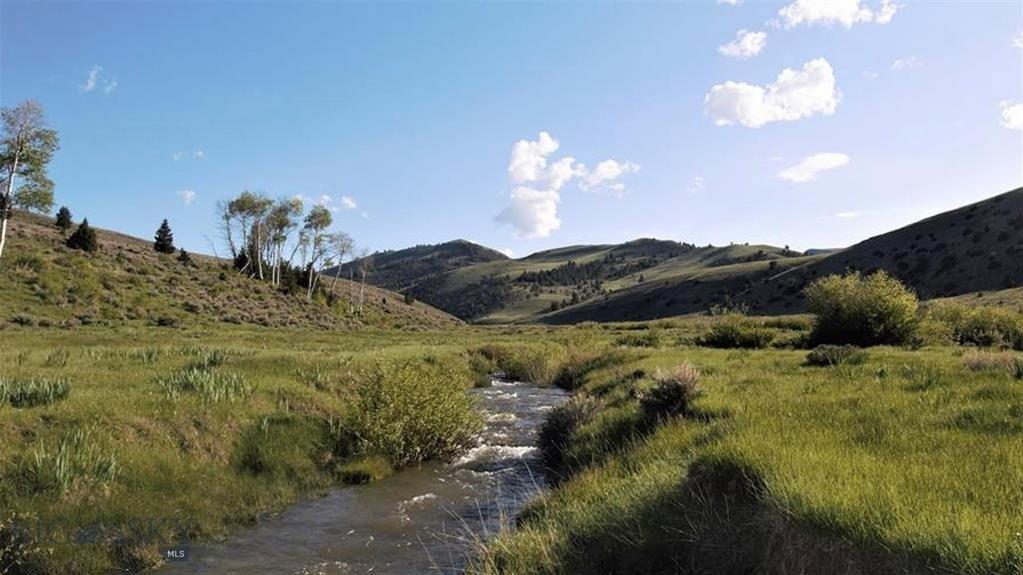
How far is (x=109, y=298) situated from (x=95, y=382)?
3982cm

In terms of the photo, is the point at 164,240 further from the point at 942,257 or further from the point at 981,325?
the point at 942,257

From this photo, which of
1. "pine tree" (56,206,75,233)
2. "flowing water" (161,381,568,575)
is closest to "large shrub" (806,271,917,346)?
"flowing water" (161,381,568,575)

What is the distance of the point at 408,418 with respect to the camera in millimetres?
14062

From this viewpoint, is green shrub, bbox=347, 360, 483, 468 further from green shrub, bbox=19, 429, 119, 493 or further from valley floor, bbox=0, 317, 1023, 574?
green shrub, bbox=19, 429, 119, 493

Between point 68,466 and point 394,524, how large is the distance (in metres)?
5.18

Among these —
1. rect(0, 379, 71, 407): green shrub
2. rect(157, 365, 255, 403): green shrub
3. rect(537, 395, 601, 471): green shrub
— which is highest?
rect(0, 379, 71, 407): green shrub

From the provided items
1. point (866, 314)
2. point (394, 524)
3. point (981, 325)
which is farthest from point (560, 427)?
point (981, 325)

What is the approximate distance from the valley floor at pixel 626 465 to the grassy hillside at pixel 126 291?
29.2m

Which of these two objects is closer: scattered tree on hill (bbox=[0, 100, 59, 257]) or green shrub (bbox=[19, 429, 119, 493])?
green shrub (bbox=[19, 429, 119, 493])

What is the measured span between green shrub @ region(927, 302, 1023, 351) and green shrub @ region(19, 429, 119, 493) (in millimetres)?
29867

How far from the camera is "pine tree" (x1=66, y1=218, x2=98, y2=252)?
5584 centimetres

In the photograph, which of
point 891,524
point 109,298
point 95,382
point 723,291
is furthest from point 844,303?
point 723,291

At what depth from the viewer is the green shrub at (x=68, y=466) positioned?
912cm

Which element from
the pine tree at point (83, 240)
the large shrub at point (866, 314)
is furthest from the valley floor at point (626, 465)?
the pine tree at point (83, 240)
